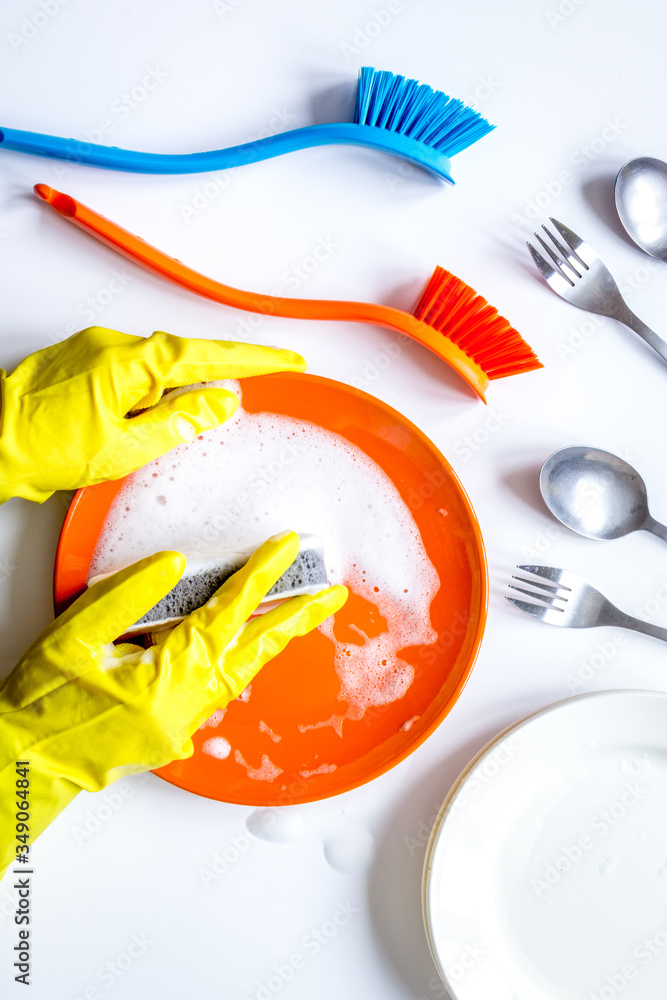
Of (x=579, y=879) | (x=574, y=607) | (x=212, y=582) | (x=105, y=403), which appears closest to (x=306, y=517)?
(x=212, y=582)

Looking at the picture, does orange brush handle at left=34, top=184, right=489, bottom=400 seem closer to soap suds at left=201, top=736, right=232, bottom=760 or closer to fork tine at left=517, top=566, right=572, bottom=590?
fork tine at left=517, top=566, right=572, bottom=590

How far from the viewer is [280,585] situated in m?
0.79

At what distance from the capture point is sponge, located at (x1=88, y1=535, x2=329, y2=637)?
78cm

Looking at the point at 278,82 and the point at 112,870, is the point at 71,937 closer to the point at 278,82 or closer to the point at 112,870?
the point at 112,870

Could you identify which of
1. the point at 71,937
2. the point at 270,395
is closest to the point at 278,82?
the point at 270,395

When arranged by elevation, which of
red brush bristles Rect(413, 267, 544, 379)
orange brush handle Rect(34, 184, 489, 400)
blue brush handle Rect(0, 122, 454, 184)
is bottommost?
orange brush handle Rect(34, 184, 489, 400)

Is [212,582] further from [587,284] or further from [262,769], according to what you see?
[587,284]

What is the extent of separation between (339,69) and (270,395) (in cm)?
45

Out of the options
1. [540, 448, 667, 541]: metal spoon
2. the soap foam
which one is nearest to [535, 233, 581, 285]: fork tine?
[540, 448, 667, 541]: metal spoon

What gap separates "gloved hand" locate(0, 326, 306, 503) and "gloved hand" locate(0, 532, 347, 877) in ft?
0.45

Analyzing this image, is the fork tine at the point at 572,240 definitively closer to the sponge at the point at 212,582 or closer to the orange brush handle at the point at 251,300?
the orange brush handle at the point at 251,300

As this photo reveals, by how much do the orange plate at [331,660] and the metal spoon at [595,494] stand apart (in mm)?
134

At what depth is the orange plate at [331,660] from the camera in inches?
31.8

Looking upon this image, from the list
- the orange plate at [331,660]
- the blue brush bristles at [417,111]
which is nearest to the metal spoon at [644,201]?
the blue brush bristles at [417,111]
